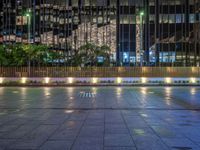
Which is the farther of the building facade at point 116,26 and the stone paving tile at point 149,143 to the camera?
the building facade at point 116,26

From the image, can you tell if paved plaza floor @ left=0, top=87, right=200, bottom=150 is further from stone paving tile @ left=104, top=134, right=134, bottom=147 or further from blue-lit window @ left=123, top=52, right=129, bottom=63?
blue-lit window @ left=123, top=52, right=129, bottom=63

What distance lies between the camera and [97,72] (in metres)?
54.9

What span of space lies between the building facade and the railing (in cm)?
2175

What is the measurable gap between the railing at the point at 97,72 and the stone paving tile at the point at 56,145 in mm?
43252

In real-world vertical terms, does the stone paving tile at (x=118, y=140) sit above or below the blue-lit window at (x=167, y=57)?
below

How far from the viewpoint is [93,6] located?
79562 millimetres

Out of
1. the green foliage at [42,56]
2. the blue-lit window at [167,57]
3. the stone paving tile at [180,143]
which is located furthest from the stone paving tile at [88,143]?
the blue-lit window at [167,57]

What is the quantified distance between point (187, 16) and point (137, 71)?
27338mm

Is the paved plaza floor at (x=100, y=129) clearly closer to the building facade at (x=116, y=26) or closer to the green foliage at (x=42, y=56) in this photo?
the green foliage at (x=42, y=56)

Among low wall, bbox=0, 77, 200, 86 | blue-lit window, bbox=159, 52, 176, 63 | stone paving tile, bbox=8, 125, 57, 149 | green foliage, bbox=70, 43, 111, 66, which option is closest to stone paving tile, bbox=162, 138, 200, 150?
stone paving tile, bbox=8, 125, 57, 149

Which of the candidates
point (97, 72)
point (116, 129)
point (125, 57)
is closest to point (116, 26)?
point (125, 57)

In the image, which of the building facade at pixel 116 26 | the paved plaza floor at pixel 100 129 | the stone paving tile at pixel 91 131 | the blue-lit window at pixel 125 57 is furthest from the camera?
the blue-lit window at pixel 125 57

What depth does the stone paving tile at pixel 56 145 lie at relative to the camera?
1031 cm

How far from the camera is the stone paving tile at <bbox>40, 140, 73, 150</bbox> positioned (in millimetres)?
10312
